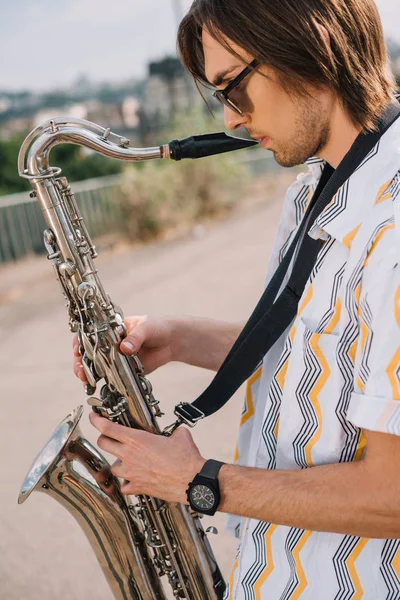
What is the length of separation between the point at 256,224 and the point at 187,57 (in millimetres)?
9055

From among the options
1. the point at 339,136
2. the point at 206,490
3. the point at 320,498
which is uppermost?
the point at 339,136

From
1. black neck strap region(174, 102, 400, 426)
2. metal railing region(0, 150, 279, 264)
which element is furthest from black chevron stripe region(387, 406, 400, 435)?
metal railing region(0, 150, 279, 264)

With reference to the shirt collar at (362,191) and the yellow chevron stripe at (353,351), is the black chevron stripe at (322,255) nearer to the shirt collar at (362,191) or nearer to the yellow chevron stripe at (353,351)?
the shirt collar at (362,191)

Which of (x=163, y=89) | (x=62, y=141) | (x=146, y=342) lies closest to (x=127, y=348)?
(x=146, y=342)

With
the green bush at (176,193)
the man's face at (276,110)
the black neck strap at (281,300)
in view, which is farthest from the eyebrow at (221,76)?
the green bush at (176,193)

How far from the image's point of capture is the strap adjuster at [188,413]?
1722mm

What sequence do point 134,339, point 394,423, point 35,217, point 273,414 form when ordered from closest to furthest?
point 394,423
point 273,414
point 134,339
point 35,217

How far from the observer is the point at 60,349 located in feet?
19.9

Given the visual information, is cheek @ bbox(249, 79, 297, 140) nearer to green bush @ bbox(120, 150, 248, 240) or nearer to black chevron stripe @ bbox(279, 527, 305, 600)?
black chevron stripe @ bbox(279, 527, 305, 600)

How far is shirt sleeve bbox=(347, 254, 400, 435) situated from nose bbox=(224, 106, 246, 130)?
1.83ft

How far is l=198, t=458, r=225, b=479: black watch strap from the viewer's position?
4.79ft

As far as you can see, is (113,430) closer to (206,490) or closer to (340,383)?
(206,490)

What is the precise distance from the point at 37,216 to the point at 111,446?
362 inches

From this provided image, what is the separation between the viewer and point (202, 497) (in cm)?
146
